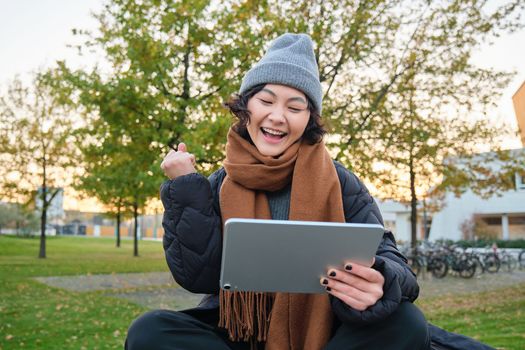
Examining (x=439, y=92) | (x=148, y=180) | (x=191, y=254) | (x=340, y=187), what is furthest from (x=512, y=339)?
(x=439, y=92)

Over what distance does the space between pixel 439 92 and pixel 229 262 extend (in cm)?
1163

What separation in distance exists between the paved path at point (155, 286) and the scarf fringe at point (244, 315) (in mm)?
7526

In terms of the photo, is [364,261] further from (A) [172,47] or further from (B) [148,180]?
(A) [172,47]

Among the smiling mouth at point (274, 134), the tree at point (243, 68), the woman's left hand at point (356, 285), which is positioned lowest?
the woman's left hand at point (356, 285)

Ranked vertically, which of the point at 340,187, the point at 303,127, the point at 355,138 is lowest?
the point at 340,187

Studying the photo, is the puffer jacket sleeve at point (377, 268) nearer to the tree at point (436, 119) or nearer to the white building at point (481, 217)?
the tree at point (436, 119)

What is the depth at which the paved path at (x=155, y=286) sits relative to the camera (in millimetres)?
10273

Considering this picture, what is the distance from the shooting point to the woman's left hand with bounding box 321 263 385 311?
5.41ft

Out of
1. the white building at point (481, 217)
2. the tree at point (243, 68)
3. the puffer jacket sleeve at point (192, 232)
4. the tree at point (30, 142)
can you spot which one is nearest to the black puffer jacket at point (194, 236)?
the puffer jacket sleeve at point (192, 232)

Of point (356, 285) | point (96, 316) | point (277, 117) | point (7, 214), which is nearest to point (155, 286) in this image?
point (96, 316)

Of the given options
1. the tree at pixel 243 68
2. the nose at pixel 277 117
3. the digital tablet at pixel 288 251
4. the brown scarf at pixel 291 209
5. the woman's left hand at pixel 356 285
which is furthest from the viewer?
the tree at pixel 243 68

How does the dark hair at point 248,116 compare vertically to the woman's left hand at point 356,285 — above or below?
above

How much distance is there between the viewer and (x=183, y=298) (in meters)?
10.6

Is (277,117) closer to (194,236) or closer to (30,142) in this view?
(194,236)
